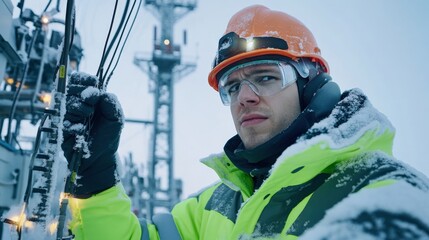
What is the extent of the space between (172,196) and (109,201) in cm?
1464

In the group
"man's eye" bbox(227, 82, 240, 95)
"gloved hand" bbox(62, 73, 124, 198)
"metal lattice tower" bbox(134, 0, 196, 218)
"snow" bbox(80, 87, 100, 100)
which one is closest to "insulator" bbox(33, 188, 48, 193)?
"gloved hand" bbox(62, 73, 124, 198)

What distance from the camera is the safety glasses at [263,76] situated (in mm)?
2168

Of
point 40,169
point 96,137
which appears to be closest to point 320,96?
point 96,137

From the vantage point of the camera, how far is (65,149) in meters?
1.99

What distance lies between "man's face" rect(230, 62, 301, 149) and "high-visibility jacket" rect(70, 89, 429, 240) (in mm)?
259

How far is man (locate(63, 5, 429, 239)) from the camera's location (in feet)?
3.90

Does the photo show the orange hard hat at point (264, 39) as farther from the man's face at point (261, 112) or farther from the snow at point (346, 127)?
the snow at point (346, 127)

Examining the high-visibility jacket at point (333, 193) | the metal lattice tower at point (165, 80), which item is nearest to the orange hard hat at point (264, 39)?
the high-visibility jacket at point (333, 193)

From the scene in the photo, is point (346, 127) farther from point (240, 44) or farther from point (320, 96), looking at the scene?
point (240, 44)

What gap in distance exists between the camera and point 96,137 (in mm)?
2127

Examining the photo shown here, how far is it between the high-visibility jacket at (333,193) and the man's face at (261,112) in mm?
259

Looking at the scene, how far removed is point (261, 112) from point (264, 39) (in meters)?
0.47

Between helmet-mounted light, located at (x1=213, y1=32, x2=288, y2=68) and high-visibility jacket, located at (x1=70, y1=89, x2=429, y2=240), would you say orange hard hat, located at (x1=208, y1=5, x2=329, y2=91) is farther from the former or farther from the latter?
high-visibility jacket, located at (x1=70, y1=89, x2=429, y2=240)

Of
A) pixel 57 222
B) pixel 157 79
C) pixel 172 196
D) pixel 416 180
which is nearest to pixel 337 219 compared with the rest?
pixel 416 180
